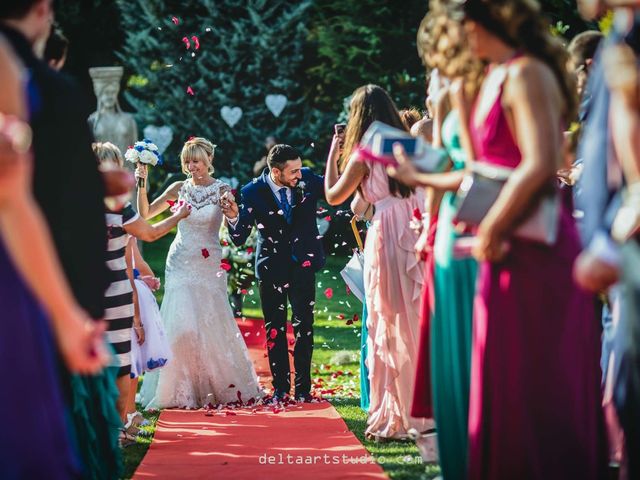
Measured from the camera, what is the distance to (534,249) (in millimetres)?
4332

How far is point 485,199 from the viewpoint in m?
4.41

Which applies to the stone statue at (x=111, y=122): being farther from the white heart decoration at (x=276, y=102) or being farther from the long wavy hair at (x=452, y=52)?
the long wavy hair at (x=452, y=52)

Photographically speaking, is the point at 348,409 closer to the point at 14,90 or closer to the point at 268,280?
the point at 268,280

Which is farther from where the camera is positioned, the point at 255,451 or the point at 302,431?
the point at 302,431

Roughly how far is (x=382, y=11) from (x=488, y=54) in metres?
18.7

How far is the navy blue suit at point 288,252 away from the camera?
9.66 metres

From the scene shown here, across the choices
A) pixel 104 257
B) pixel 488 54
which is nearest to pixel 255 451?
pixel 104 257

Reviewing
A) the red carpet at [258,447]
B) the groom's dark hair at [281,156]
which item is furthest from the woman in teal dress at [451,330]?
the groom's dark hair at [281,156]

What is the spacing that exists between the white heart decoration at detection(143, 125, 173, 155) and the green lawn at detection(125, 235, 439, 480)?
261cm

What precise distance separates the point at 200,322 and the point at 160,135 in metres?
13.6

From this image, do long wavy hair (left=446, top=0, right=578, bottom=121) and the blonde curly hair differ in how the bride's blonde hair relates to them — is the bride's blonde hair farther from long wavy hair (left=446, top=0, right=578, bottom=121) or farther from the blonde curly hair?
long wavy hair (left=446, top=0, right=578, bottom=121)

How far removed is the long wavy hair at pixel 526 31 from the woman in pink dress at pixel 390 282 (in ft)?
9.84

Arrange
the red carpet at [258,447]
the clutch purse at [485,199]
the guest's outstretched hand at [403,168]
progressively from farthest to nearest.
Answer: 1. the red carpet at [258,447]
2. the guest's outstretched hand at [403,168]
3. the clutch purse at [485,199]

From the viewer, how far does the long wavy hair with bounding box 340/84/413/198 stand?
7492 mm
